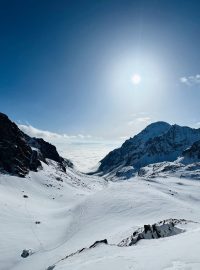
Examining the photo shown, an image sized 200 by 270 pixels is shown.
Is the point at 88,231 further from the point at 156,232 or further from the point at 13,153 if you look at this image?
the point at 13,153

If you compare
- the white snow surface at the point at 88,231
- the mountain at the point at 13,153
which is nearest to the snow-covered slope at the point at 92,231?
the white snow surface at the point at 88,231

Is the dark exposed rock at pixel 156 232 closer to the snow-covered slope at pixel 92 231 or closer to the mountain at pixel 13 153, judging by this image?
the snow-covered slope at pixel 92 231

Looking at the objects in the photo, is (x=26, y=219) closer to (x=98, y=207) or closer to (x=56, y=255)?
(x=98, y=207)

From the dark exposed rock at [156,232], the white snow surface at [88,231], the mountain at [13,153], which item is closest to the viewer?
the white snow surface at [88,231]

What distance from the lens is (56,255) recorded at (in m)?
40.5

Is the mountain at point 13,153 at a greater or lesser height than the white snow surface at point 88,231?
greater

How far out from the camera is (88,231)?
53531 mm

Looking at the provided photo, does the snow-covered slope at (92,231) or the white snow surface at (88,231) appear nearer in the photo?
the white snow surface at (88,231)

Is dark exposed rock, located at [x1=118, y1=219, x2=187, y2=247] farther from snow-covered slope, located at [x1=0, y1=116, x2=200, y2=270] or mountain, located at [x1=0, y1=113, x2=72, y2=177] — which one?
mountain, located at [x1=0, y1=113, x2=72, y2=177]

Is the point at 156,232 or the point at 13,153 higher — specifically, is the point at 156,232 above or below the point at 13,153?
below

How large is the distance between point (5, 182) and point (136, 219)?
51147 millimetres

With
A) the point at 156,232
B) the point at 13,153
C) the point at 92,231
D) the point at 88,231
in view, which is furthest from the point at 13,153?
the point at 156,232

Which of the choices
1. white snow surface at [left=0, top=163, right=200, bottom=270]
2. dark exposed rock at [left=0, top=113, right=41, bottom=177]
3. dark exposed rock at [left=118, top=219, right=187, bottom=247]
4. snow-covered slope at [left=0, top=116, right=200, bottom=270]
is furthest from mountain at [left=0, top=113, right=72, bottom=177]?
dark exposed rock at [left=118, top=219, right=187, bottom=247]

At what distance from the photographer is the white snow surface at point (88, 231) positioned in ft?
59.5
